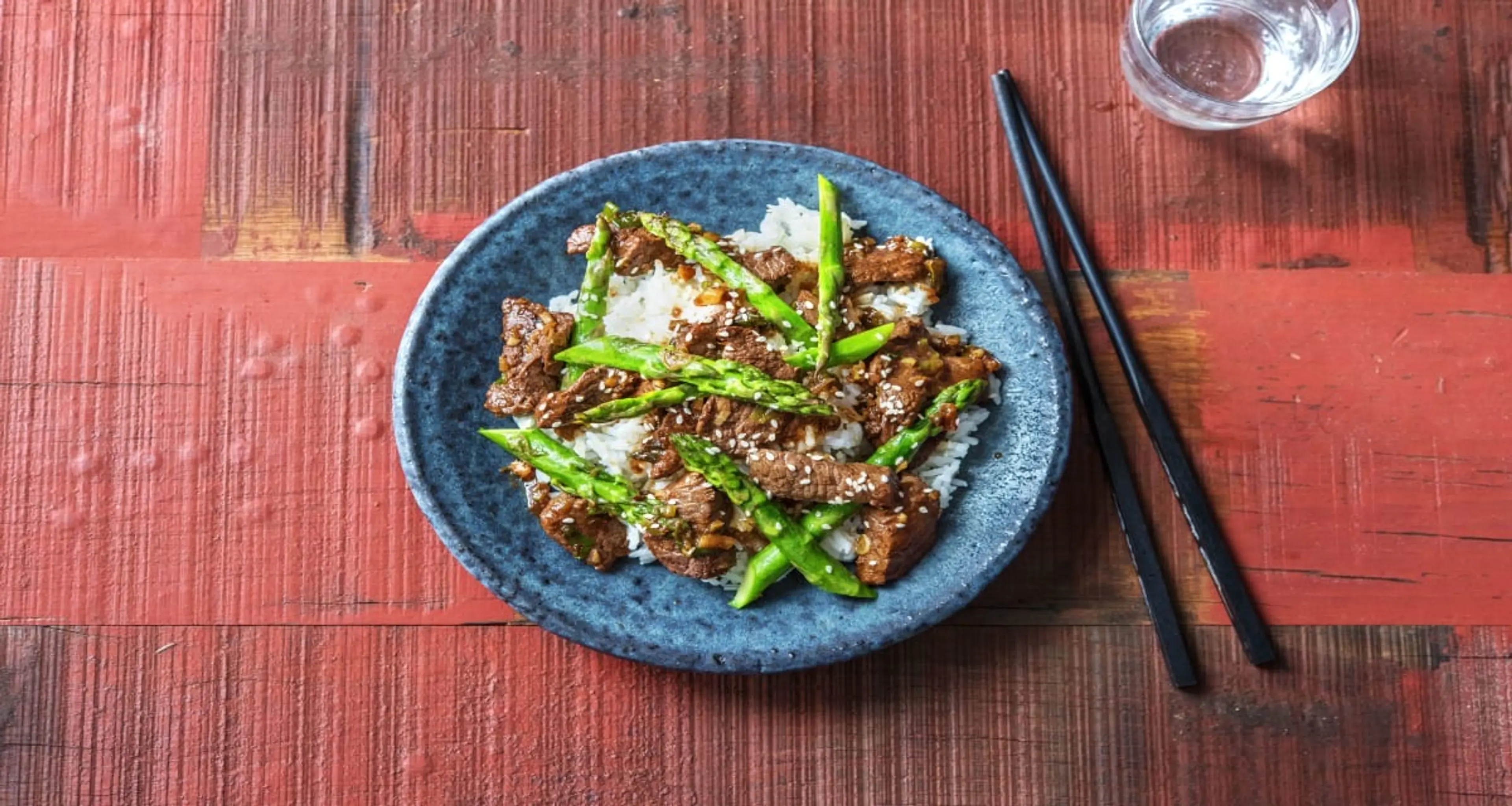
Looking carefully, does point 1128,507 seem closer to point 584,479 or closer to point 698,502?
point 698,502

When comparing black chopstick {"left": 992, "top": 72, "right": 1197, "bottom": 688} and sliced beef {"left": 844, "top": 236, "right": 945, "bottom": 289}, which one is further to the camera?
black chopstick {"left": 992, "top": 72, "right": 1197, "bottom": 688}

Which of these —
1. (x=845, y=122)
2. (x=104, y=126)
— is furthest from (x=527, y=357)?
(x=104, y=126)

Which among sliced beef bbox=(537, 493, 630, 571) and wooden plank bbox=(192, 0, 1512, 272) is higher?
wooden plank bbox=(192, 0, 1512, 272)

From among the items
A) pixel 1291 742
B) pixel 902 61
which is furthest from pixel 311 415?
pixel 1291 742

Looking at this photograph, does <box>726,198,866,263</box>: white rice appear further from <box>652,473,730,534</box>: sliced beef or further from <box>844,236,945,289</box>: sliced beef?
<box>652,473,730,534</box>: sliced beef

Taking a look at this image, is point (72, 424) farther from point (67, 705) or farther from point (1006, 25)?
A: point (1006, 25)

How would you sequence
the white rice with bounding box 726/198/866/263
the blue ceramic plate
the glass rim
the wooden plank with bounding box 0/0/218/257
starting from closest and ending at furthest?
the blue ceramic plate, the white rice with bounding box 726/198/866/263, the glass rim, the wooden plank with bounding box 0/0/218/257

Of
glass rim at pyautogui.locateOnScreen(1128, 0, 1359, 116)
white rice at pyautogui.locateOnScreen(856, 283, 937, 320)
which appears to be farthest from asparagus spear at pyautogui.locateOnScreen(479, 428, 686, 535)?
glass rim at pyautogui.locateOnScreen(1128, 0, 1359, 116)

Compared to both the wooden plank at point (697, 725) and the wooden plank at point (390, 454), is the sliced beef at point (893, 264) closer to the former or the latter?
the wooden plank at point (390, 454)
